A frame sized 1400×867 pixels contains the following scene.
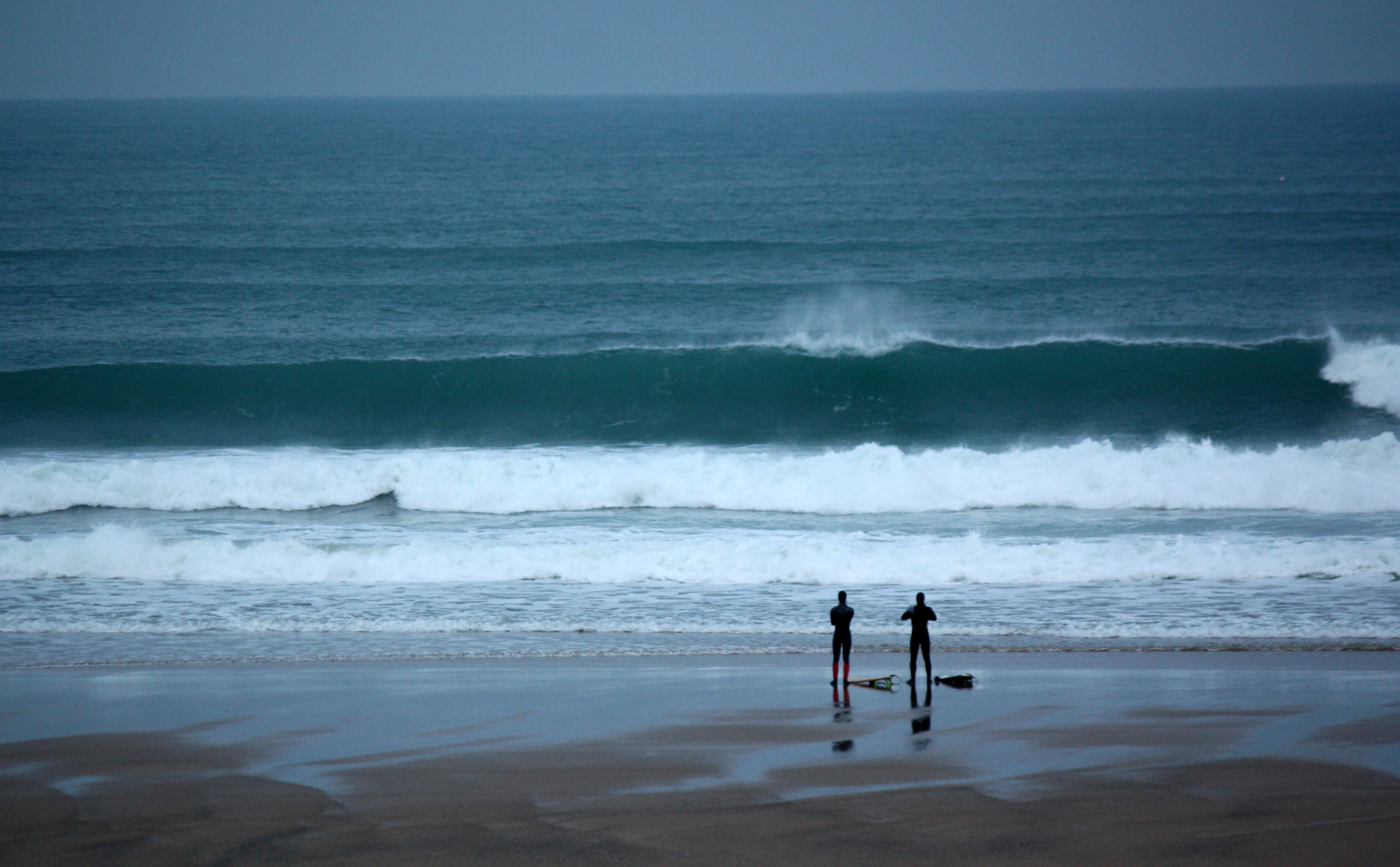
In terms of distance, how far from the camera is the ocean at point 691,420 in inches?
515

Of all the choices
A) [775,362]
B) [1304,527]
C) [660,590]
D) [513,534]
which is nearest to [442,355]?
[775,362]

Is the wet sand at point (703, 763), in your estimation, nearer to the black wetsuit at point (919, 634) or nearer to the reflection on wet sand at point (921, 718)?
the reflection on wet sand at point (921, 718)

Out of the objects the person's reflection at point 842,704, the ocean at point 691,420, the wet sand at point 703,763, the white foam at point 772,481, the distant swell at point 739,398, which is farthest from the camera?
the distant swell at point 739,398

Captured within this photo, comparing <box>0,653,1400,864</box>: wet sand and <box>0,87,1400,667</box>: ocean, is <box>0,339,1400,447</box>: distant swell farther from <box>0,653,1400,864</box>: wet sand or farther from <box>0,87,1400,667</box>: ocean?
<box>0,653,1400,864</box>: wet sand

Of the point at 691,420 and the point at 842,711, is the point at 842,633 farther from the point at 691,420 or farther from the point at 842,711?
the point at 691,420

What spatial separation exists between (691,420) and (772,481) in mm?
5296

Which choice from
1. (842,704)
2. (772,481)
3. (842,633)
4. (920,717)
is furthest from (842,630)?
(772,481)

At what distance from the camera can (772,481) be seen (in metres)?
17.9

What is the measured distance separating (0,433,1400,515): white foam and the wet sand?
6.51 meters

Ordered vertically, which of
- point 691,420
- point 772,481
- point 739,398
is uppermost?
point 739,398

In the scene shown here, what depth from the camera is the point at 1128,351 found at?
24594 millimetres

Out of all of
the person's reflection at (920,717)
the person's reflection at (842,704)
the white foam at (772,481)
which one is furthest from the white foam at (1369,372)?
the person's reflection at (842,704)

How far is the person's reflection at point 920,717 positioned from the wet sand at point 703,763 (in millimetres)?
41

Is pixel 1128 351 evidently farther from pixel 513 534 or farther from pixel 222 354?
pixel 222 354
